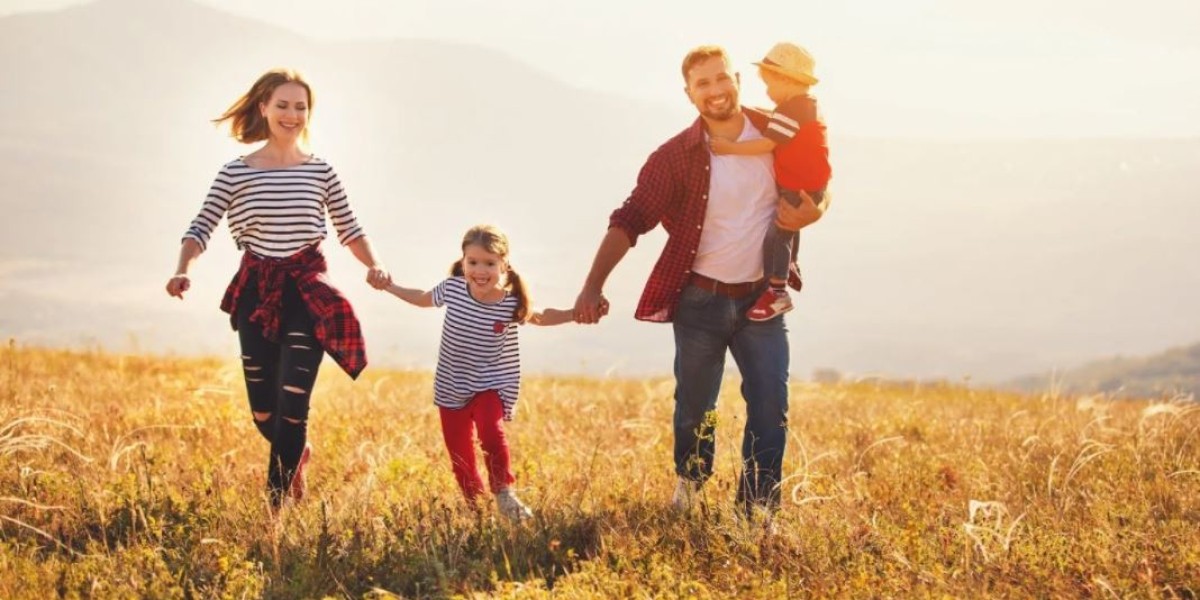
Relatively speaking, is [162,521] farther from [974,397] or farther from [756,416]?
[974,397]

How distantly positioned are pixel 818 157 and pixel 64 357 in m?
11.1

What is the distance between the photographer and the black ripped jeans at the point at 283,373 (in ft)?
23.0

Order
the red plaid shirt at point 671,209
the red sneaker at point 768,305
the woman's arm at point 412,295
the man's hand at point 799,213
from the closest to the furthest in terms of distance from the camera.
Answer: the man's hand at point 799,213 < the red sneaker at point 768,305 < the red plaid shirt at point 671,209 < the woman's arm at point 412,295

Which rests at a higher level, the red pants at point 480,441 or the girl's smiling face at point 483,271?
the girl's smiling face at point 483,271

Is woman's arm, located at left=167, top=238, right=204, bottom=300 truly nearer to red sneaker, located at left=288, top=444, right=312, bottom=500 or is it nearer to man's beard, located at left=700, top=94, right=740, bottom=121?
red sneaker, located at left=288, top=444, right=312, bottom=500

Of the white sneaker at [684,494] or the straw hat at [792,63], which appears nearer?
the straw hat at [792,63]

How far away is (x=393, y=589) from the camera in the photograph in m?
5.73

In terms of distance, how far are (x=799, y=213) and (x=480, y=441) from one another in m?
2.21

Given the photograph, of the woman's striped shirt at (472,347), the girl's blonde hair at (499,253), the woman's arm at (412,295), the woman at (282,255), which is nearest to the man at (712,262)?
the girl's blonde hair at (499,253)

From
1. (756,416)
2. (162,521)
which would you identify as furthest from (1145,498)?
(162,521)

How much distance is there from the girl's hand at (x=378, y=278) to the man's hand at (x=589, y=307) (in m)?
1.15

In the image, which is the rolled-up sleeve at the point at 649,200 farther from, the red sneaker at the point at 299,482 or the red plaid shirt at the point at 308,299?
the red sneaker at the point at 299,482

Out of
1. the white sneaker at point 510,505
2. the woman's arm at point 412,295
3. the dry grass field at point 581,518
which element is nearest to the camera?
the dry grass field at point 581,518

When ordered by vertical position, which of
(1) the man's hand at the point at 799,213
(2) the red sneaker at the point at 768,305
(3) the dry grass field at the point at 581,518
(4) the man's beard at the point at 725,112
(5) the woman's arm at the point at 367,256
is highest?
(4) the man's beard at the point at 725,112
